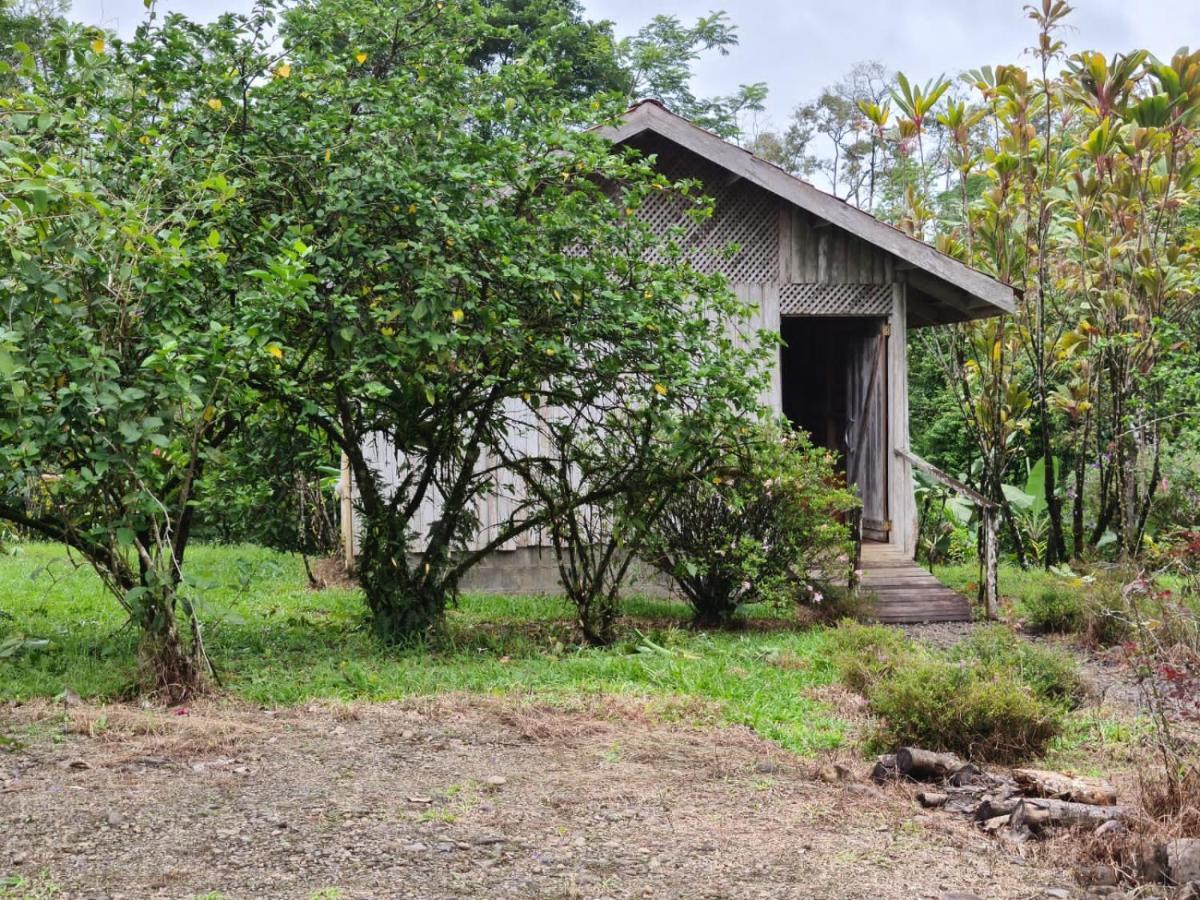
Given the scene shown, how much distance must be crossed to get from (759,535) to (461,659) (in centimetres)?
297

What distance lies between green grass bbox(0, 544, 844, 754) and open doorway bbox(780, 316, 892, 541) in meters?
2.84

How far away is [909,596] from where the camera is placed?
10.8 metres

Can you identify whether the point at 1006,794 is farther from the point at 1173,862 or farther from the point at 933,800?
the point at 1173,862

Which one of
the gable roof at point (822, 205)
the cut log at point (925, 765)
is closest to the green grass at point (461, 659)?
the cut log at point (925, 765)

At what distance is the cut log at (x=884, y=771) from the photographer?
211 inches

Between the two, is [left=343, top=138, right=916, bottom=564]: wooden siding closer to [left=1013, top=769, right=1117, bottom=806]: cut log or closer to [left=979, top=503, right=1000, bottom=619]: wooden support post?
[left=979, top=503, right=1000, bottom=619]: wooden support post

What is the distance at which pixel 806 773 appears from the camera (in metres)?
5.43

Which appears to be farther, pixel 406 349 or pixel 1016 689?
pixel 406 349

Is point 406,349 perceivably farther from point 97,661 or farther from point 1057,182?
point 1057,182

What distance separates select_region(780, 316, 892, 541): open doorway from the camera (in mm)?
12188

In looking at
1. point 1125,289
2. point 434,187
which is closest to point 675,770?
point 434,187

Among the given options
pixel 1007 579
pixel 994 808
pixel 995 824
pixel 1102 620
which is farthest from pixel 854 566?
pixel 995 824

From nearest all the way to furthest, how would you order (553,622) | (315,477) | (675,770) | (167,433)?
(675,770), (167,433), (553,622), (315,477)

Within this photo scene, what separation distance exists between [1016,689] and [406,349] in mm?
3834
